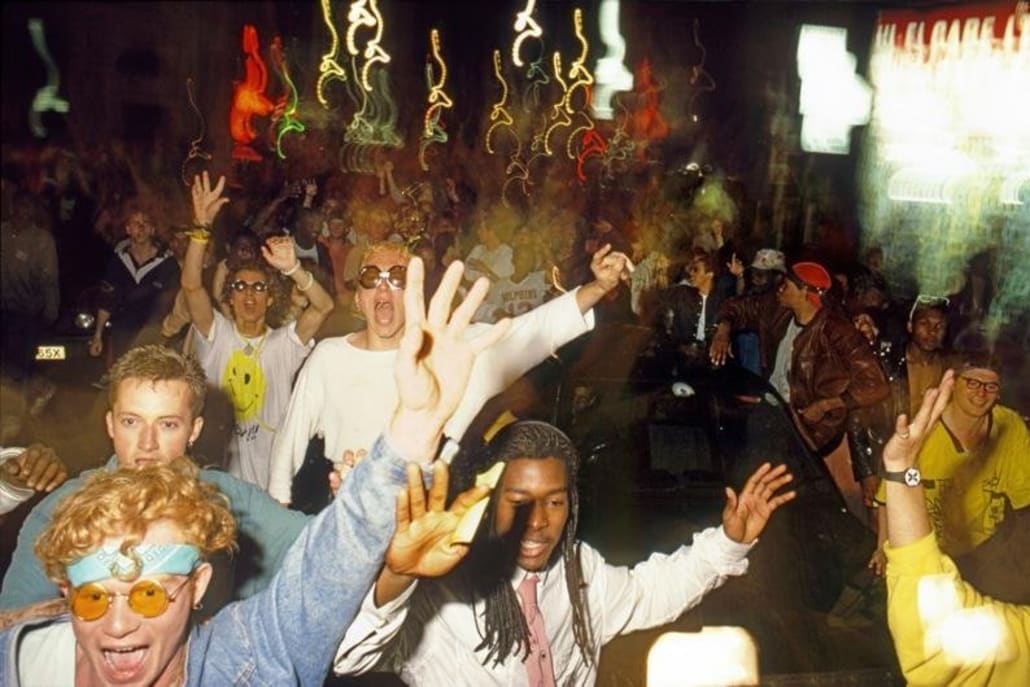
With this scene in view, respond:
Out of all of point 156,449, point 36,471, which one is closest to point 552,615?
point 156,449

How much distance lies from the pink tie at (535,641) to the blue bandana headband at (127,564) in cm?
98

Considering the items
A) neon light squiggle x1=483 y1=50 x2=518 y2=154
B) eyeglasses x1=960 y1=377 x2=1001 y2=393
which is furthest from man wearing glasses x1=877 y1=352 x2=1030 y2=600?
neon light squiggle x1=483 y1=50 x2=518 y2=154

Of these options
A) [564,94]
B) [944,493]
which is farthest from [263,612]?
[944,493]

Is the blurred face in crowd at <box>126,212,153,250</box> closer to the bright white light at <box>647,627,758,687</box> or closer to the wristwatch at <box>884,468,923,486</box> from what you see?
the bright white light at <box>647,627,758,687</box>

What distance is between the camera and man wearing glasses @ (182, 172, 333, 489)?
291 centimetres

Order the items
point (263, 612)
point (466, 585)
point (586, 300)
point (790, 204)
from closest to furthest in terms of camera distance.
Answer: point (263, 612)
point (466, 585)
point (586, 300)
point (790, 204)

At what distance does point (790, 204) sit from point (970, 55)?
2.64ft

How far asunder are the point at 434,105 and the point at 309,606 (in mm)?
1823

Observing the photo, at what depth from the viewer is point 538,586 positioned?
2805mm

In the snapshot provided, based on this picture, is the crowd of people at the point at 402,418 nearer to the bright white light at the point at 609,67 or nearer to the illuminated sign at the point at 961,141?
the illuminated sign at the point at 961,141

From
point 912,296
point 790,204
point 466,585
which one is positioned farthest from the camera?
point 790,204

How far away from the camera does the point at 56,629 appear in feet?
7.51

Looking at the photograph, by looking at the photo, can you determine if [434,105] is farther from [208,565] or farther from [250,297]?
[208,565]

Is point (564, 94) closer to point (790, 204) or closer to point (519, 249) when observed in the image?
point (519, 249)
